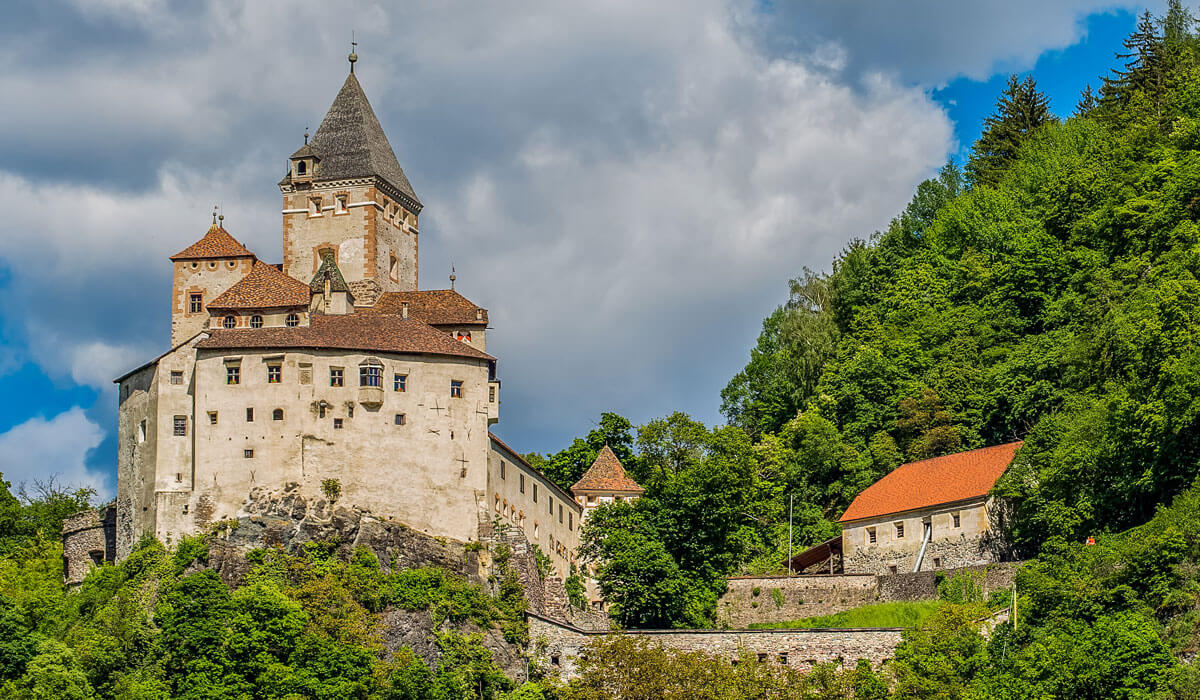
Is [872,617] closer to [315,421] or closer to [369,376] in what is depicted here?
[369,376]

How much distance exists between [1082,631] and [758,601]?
16.1 meters

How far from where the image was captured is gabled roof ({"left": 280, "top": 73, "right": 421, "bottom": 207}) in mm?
82000

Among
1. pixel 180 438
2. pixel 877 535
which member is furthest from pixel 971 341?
pixel 180 438

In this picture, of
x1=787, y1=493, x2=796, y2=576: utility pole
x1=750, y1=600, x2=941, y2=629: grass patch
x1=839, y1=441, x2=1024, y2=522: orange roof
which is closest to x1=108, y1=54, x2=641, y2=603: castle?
x1=787, y1=493, x2=796, y2=576: utility pole

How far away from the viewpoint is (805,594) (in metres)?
69.6

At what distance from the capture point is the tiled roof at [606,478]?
82375mm

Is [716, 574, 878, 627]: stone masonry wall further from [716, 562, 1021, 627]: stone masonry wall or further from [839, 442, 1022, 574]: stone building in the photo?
[839, 442, 1022, 574]: stone building

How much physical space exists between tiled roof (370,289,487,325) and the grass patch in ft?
63.6

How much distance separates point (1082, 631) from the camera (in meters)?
56.8

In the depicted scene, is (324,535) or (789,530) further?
(789,530)

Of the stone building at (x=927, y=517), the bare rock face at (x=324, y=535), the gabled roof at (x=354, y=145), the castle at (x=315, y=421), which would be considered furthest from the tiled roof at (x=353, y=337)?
the stone building at (x=927, y=517)

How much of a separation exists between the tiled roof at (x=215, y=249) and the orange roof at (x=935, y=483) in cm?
2983

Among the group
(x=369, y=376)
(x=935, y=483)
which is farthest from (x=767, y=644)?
(x=369, y=376)

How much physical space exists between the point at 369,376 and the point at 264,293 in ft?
23.2
